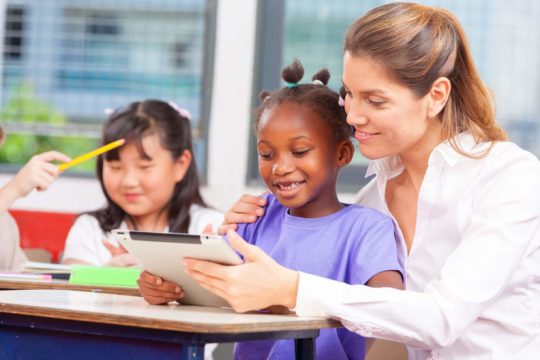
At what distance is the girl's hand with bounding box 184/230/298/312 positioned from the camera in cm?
155

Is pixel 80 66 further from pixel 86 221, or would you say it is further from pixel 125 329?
pixel 125 329

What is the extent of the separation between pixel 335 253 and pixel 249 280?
37 cm

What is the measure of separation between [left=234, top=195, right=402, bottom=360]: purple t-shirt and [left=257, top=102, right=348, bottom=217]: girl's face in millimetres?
48

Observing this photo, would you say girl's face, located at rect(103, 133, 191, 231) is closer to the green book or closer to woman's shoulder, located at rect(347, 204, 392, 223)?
the green book

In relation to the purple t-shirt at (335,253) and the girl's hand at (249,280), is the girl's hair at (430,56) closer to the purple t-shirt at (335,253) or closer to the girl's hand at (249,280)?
the purple t-shirt at (335,253)

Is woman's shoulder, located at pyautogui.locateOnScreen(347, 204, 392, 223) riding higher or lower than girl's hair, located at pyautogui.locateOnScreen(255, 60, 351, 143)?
lower

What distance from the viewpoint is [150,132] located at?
301 cm

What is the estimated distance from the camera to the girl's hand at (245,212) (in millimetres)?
2004

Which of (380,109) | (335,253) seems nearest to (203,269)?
(335,253)

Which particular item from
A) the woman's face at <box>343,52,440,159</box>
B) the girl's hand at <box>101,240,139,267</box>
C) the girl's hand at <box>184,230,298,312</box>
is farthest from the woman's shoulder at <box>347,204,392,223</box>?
the girl's hand at <box>101,240,139,267</box>

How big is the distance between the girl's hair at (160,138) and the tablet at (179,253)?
48.0 inches

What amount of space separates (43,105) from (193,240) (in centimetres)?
234

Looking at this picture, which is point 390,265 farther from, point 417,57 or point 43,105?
point 43,105

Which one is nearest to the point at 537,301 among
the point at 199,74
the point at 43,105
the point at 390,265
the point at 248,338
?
the point at 390,265
